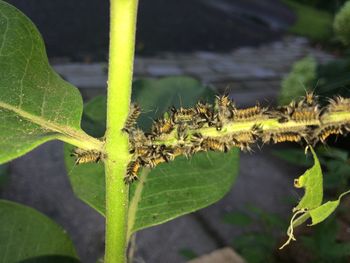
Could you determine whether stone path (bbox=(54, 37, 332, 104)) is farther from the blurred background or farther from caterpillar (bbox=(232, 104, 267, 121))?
caterpillar (bbox=(232, 104, 267, 121))

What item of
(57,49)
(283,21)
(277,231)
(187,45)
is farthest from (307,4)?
(277,231)

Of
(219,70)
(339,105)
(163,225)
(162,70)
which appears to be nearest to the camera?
(339,105)

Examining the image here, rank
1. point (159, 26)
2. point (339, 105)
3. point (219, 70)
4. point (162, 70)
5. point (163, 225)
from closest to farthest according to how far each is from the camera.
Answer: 1. point (339, 105)
2. point (163, 225)
3. point (162, 70)
4. point (219, 70)
5. point (159, 26)

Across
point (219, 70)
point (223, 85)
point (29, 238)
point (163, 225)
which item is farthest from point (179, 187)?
point (219, 70)

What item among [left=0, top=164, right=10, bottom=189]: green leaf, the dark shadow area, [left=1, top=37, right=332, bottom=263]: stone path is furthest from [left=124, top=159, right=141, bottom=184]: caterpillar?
the dark shadow area

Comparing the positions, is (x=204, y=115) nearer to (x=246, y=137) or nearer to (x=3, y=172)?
(x=246, y=137)

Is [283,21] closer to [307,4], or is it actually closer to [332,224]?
[307,4]

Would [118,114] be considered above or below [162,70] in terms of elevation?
below
